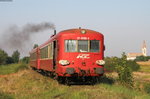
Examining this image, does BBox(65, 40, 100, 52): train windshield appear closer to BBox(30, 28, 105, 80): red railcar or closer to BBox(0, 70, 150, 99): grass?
BBox(30, 28, 105, 80): red railcar

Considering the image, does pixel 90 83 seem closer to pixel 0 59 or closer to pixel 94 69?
pixel 94 69

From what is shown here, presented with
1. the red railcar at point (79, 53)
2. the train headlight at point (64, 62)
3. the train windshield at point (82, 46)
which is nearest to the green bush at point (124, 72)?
the red railcar at point (79, 53)

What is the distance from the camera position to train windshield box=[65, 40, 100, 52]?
14867 mm

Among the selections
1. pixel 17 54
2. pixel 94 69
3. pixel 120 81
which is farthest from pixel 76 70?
pixel 17 54

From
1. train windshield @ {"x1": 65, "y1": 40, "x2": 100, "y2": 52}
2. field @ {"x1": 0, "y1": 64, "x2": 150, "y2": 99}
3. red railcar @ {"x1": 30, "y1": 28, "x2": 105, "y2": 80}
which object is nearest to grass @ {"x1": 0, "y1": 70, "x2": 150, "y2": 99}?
field @ {"x1": 0, "y1": 64, "x2": 150, "y2": 99}

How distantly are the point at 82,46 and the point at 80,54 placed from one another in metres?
0.48

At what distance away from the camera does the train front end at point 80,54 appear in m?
14.5

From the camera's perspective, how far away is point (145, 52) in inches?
7515

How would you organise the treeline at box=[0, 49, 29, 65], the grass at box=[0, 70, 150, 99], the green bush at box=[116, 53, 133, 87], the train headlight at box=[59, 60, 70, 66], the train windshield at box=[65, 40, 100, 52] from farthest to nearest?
the treeline at box=[0, 49, 29, 65]
the green bush at box=[116, 53, 133, 87]
the train windshield at box=[65, 40, 100, 52]
the train headlight at box=[59, 60, 70, 66]
the grass at box=[0, 70, 150, 99]

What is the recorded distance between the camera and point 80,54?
14805mm

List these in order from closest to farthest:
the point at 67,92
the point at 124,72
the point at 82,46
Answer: the point at 67,92
the point at 82,46
the point at 124,72

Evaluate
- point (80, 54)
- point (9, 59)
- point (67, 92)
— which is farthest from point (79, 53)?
point (9, 59)

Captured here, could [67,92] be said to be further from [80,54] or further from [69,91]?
[80,54]

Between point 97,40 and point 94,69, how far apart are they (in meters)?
1.64
